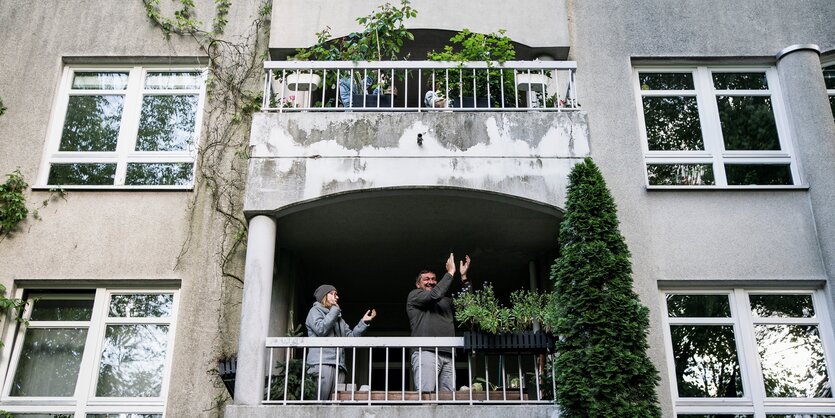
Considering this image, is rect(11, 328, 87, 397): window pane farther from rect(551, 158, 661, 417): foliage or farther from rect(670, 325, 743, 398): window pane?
rect(670, 325, 743, 398): window pane

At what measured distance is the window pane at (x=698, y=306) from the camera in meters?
10.1

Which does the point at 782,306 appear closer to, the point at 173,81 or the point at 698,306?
the point at 698,306

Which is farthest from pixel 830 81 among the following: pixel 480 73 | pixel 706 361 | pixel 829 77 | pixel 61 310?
pixel 61 310

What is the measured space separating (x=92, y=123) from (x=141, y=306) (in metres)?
2.82

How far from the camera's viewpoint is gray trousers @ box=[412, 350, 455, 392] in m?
9.19

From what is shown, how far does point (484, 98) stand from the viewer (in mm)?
10773

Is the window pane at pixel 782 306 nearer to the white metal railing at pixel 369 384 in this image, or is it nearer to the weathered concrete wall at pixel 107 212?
the white metal railing at pixel 369 384

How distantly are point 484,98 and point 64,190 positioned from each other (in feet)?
18.2

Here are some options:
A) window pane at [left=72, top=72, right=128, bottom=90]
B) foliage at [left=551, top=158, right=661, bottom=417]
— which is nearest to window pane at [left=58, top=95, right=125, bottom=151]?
window pane at [left=72, top=72, right=128, bottom=90]

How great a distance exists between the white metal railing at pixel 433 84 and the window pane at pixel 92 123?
2.29m

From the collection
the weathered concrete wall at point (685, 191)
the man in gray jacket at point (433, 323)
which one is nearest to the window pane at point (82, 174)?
the man in gray jacket at point (433, 323)

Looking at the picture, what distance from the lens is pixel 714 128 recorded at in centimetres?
1119

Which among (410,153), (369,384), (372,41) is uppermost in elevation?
(372,41)

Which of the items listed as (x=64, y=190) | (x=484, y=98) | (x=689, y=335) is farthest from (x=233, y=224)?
(x=689, y=335)
